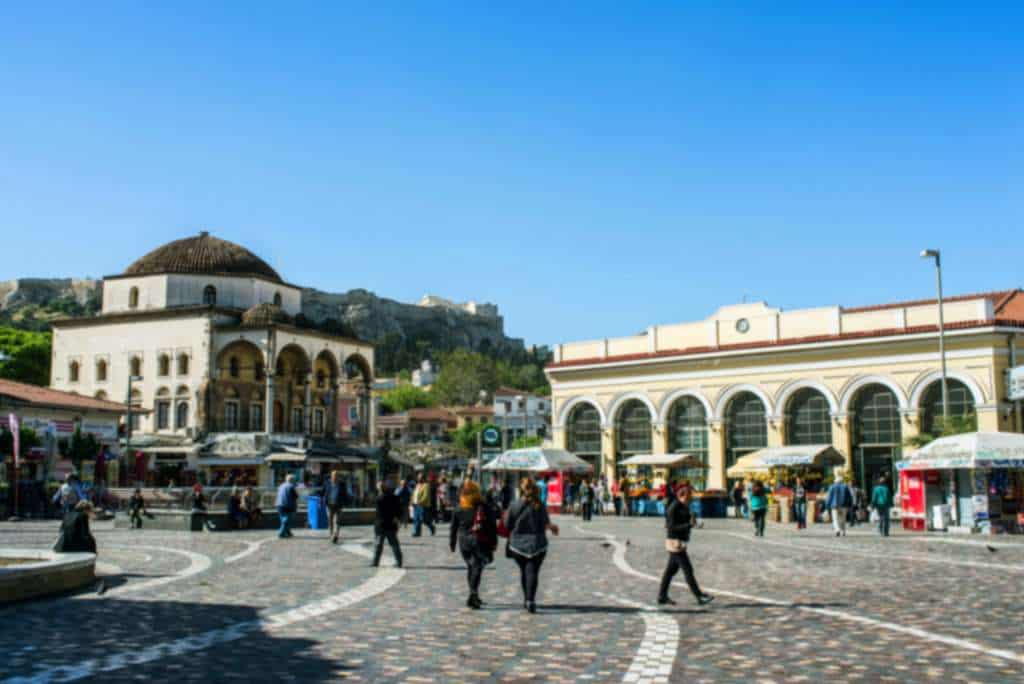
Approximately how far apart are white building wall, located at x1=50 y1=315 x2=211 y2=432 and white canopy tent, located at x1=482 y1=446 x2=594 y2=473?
2670 centimetres

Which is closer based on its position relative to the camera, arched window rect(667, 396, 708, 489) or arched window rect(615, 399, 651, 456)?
arched window rect(667, 396, 708, 489)

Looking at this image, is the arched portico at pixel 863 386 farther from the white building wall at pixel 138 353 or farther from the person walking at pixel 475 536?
the white building wall at pixel 138 353

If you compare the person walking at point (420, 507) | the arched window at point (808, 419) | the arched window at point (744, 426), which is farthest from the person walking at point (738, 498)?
the person walking at point (420, 507)

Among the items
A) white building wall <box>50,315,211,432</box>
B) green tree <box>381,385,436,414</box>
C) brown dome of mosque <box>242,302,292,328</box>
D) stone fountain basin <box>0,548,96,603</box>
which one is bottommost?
stone fountain basin <box>0,548,96,603</box>

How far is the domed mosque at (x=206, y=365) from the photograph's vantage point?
6084 centimetres

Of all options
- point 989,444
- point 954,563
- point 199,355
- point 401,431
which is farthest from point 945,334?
point 401,431

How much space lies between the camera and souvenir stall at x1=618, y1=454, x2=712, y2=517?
42.9 metres

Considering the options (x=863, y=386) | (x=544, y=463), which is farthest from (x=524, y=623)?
(x=863, y=386)

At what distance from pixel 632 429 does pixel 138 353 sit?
1281 inches

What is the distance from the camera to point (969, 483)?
90.0ft

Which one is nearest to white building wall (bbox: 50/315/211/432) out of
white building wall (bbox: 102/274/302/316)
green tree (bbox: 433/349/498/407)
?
white building wall (bbox: 102/274/302/316)

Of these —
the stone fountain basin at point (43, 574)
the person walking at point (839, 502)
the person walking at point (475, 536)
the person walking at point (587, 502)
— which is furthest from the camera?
the person walking at point (587, 502)

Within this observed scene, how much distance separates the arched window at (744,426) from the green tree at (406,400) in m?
124

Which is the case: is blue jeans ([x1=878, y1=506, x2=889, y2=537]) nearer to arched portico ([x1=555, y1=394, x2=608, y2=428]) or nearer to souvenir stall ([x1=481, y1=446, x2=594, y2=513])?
souvenir stall ([x1=481, y1=446, x2=594, y2=513])
